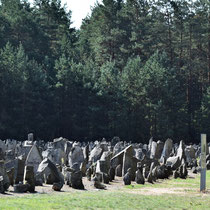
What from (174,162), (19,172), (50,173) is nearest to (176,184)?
(50,173)

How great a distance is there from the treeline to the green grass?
39796mm

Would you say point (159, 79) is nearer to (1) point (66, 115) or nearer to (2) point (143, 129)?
(2) point (143, 129)

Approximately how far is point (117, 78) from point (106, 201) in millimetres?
47087

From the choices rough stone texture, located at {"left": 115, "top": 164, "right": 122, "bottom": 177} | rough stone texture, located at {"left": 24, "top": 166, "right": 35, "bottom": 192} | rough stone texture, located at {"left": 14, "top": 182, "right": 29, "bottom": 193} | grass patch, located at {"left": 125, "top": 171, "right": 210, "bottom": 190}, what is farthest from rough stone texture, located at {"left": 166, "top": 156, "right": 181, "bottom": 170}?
rough stone texture, located at {"left": 14, "top": 182, "right": 29, "bottom": 193}

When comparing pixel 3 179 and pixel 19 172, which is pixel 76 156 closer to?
pixel 19 172

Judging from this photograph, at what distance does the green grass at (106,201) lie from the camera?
1350 centimetres

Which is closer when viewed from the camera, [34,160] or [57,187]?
[57,187]

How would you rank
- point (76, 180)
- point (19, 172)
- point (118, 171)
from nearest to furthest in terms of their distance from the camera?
point (76, 180) → point (19, 172) → point (118, 171)

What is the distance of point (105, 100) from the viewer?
60.8 metres

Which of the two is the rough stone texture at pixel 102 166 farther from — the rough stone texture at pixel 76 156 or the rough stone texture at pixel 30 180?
the rough stone texture at pixel 30 180

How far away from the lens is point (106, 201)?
14.6 meters

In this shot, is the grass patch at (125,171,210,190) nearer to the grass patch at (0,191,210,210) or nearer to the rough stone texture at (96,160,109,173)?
the rough stone texture at (96,160,109,173)

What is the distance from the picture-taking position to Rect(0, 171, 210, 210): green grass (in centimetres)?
1350

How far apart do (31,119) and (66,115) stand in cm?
489
